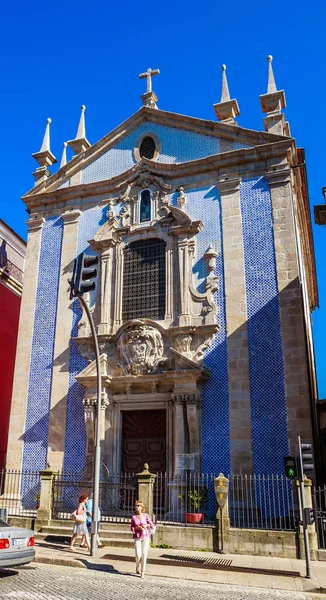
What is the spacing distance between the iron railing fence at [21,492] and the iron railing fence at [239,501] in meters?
4.31

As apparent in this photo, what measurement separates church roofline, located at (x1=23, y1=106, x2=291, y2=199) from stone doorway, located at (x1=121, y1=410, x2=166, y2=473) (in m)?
9.56

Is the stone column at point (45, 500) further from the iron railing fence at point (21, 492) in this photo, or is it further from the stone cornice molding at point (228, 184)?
the stone cornice molding at point (228, 184)

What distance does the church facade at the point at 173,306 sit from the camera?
14.9 metres

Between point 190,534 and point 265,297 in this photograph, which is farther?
point 265,297

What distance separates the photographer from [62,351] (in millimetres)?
17797

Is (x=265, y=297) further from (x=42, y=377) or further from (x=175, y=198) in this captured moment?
(x=42, y=377)

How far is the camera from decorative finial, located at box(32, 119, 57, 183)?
2100cm

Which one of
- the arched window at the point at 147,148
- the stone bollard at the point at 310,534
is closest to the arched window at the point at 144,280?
the arched window at the point at 147,148

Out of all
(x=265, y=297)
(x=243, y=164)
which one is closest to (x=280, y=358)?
(x=265, y=297)

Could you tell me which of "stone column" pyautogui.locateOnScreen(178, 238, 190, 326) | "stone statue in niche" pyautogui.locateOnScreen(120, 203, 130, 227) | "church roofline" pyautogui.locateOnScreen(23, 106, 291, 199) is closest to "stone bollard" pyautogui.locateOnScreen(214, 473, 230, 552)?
"stone column" pyautogui.locateOnScreen(178, 238, 190, 326)

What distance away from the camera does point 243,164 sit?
17578 mm

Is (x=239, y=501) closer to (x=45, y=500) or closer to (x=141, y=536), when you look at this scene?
(x=141, y=536)

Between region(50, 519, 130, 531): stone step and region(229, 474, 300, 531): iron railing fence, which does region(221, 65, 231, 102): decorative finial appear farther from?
region(50, 519, 130, 531): stone step

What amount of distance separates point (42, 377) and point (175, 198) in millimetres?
7688
